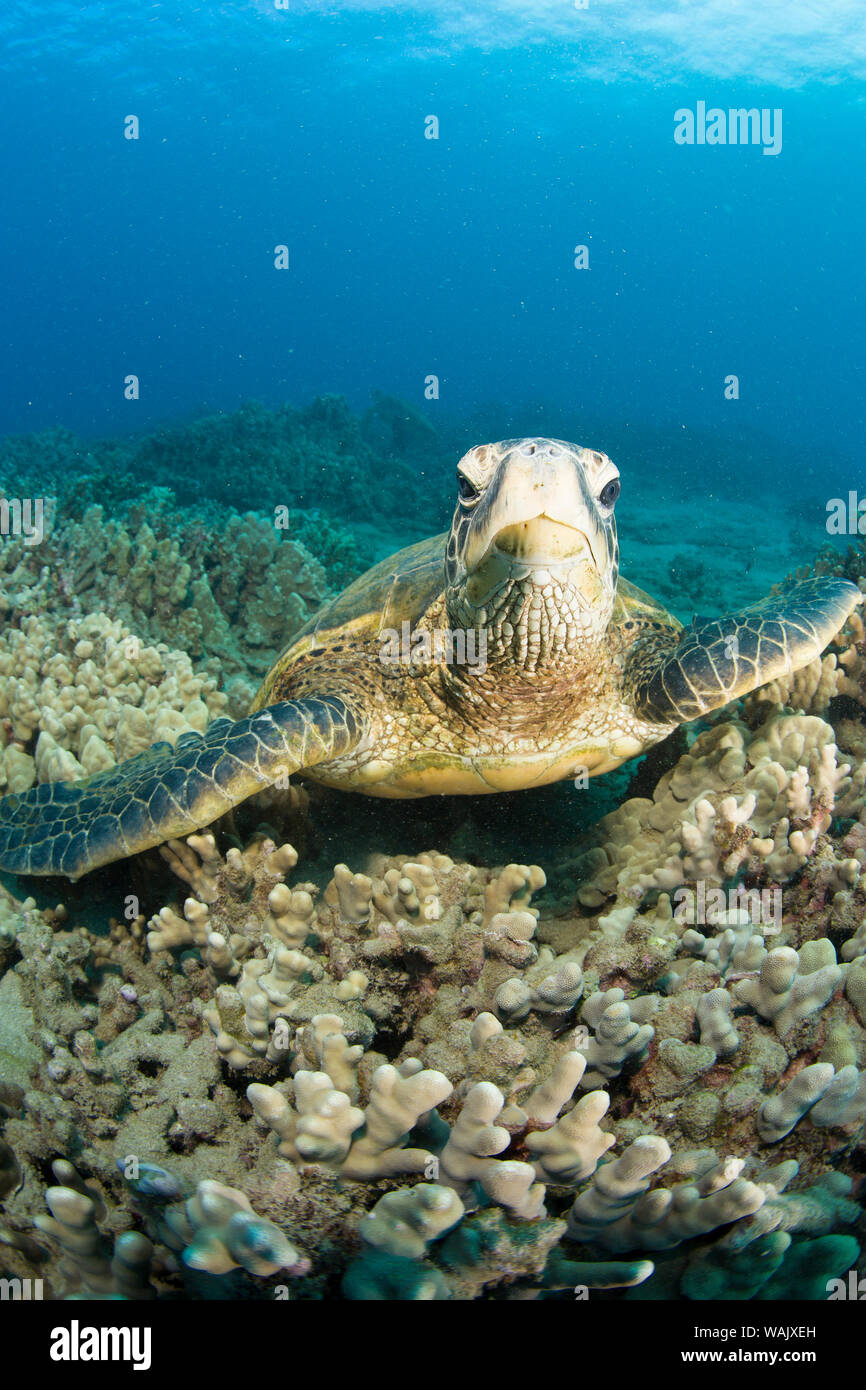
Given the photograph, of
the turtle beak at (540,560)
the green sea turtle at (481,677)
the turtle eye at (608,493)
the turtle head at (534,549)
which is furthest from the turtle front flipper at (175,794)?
the turtle eye at (608,493)

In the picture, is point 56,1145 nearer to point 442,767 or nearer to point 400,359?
point 442,767

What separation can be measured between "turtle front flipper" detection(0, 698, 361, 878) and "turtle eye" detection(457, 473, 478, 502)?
3.65 feet

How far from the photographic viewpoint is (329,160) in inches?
3903

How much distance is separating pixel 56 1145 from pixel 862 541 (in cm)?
722

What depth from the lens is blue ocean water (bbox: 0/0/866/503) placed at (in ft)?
170

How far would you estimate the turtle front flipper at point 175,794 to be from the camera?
2.65 m

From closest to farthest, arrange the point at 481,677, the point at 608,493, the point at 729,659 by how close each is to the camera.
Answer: the point at 608,493 < the point at 481,677 < the point at 729,659

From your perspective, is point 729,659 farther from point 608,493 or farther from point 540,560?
point 540,560

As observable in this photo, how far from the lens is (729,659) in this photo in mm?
3055

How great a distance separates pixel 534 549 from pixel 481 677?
2.61ft

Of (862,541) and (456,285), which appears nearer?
(862,541)

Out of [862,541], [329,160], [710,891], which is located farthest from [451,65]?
[710,891]

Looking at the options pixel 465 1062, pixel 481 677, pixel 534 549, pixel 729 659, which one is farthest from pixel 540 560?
pixel 465 1062

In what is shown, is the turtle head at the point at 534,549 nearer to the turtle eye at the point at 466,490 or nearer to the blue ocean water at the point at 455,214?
the turtle eye at the point at 466,490
